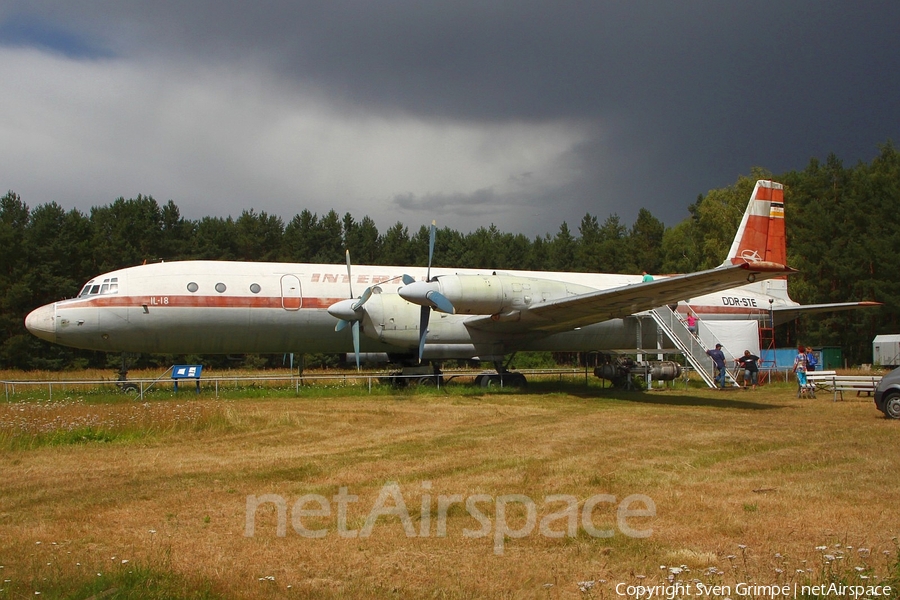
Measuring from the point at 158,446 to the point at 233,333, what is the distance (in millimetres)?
9981

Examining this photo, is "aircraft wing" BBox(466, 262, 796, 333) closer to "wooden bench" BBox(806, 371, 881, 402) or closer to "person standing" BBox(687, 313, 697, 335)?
"wooden bench" BBox(806, 371, 881, 402)

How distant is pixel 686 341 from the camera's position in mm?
23547

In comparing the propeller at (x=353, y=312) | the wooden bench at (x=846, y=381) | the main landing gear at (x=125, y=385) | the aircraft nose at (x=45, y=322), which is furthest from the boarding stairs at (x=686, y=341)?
the aircraft nose at (x=45, y=322)

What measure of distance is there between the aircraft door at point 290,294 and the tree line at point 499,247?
27.1 meters

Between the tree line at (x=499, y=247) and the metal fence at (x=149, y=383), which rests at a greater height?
the tree line at (x=499, y=247)

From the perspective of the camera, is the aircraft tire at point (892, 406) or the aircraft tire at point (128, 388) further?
the aircraft tire at point (128, 388)

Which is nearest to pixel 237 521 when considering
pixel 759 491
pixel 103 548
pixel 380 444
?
pixel 103 548

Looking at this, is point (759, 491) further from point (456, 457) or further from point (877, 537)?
point (456, 457)

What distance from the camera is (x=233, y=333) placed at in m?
21.1

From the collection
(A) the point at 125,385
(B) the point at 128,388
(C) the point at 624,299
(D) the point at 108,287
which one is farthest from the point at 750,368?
(D) the point at 108,287

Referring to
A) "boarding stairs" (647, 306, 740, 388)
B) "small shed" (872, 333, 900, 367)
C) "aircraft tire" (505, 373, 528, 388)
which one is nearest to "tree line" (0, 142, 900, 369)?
"small shed" (872, 333, 900, 367)

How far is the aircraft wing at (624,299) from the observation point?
16.6 m

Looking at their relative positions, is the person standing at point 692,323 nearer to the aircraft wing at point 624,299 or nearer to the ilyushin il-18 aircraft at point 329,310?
the ilyushin il-18 aircraft at point 329,310

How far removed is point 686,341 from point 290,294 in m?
13.0
